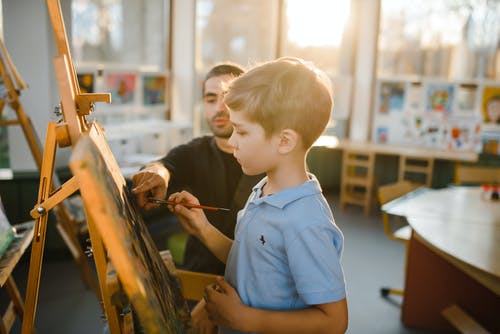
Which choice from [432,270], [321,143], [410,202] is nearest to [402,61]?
[321,143]

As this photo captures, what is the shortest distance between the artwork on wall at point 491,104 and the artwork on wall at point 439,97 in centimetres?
35

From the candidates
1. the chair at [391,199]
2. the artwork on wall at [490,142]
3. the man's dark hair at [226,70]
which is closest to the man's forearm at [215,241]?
the man's dark hair at [226,70]

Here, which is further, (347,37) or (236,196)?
(347,37)

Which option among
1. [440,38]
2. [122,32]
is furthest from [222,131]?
[440,38]

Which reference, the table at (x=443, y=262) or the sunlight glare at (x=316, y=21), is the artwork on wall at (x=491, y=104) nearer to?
the sunlight glare at (x=316, y=21)

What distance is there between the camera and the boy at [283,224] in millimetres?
897

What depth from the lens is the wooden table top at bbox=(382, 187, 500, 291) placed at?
1.94 meters

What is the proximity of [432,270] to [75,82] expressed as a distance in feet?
7.59

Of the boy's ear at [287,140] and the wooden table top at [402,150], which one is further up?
the boy's ear at [287,140]

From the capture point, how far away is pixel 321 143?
5.25m

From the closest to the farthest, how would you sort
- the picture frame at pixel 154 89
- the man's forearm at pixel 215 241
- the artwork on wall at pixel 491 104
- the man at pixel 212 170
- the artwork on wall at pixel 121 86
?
the man's forearm at pixel 215 241
the man at pixel 212 170
the artwork on wall at pixel 121 86
the picture frame at pixel 154 89
the artwork on wall at pixel 491 104

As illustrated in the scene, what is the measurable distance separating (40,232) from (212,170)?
775mm

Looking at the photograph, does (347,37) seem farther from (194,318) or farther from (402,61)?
(194,318)

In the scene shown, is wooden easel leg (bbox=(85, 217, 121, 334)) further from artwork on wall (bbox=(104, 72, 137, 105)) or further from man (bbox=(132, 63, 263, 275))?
artwork on wall (bbox=(104, 72, 137, 105))
